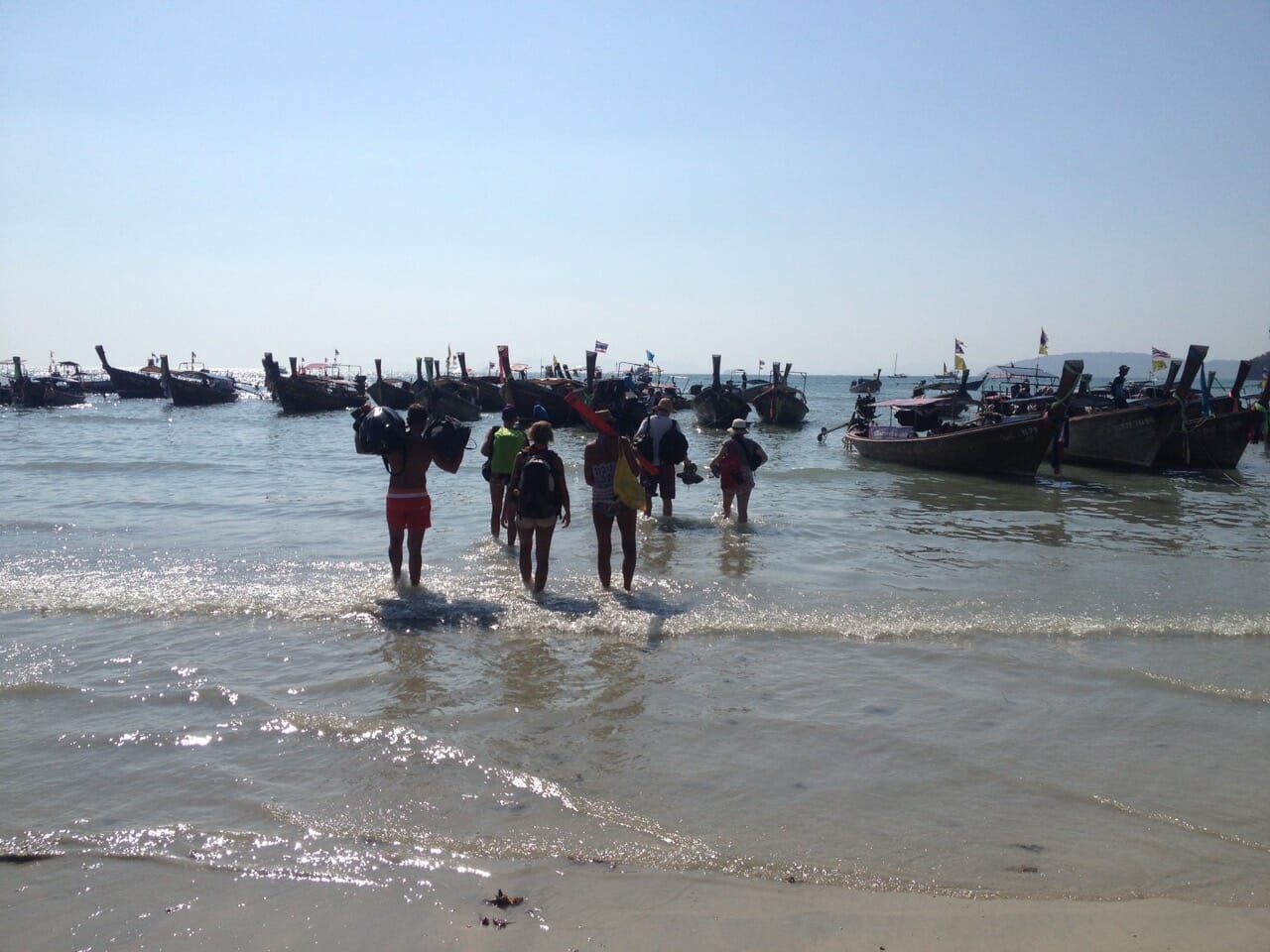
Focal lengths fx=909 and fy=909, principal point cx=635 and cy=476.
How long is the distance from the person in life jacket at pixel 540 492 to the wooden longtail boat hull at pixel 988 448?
40.0 feet

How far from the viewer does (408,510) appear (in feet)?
23.7

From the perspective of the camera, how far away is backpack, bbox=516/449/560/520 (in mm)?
6961

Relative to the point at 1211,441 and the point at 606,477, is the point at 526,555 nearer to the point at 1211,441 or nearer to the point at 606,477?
the point at 606,477

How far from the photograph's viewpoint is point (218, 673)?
528cm

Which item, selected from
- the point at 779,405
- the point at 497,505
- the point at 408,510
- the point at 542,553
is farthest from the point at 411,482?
the point at 779,405

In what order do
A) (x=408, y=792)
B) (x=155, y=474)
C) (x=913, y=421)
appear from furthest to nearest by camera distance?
(x=913, y=421), (x=155, y=474), (x=408, y=792)

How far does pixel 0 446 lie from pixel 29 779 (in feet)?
84.2

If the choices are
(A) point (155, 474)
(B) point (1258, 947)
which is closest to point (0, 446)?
(A) point (155, 474)

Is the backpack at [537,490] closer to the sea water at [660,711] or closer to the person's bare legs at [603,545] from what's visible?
the person's bare legs at [603,545]

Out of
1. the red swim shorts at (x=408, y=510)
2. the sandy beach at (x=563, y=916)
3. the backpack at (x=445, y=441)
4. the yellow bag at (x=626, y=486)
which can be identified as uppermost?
the backpack at (x=445, y=441)

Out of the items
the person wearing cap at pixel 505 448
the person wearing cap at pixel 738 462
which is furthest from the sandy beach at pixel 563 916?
the person wearing cap at pixel 738 462

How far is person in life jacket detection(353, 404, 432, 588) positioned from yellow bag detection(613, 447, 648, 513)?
4.90ft

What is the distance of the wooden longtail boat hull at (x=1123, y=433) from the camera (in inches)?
725

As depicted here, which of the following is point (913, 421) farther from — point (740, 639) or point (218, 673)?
point (218, 673)
